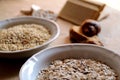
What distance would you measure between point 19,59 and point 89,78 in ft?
0.84

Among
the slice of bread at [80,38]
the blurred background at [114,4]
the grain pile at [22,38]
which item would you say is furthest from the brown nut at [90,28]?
the blurred background at [114,4]

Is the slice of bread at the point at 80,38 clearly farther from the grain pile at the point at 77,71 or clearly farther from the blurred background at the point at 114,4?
the blurred background at the point at 114,4

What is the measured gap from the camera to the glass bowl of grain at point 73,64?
623mm

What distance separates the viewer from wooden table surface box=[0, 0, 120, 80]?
76 centimetres

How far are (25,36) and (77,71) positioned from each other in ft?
0.85

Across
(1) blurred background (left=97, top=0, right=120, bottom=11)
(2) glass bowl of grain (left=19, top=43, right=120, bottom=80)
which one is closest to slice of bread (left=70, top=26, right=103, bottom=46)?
(2) glass bowl of grain (left=19, top=43, right=120, bottom=80)

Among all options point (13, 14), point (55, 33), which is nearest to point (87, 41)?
point (55, 33)

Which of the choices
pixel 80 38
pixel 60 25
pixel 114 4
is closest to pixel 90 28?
pixel 80 38

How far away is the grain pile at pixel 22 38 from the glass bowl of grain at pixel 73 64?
104 mm

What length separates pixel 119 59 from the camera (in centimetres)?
65

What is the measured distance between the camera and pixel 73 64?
68cm

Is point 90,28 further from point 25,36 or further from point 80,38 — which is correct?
point 25,36

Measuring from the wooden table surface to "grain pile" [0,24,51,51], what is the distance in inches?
2.0

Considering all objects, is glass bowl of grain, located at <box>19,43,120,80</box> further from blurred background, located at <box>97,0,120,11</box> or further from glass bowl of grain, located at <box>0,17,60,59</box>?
blurred background, located at <box>97,0,120,11</box>
